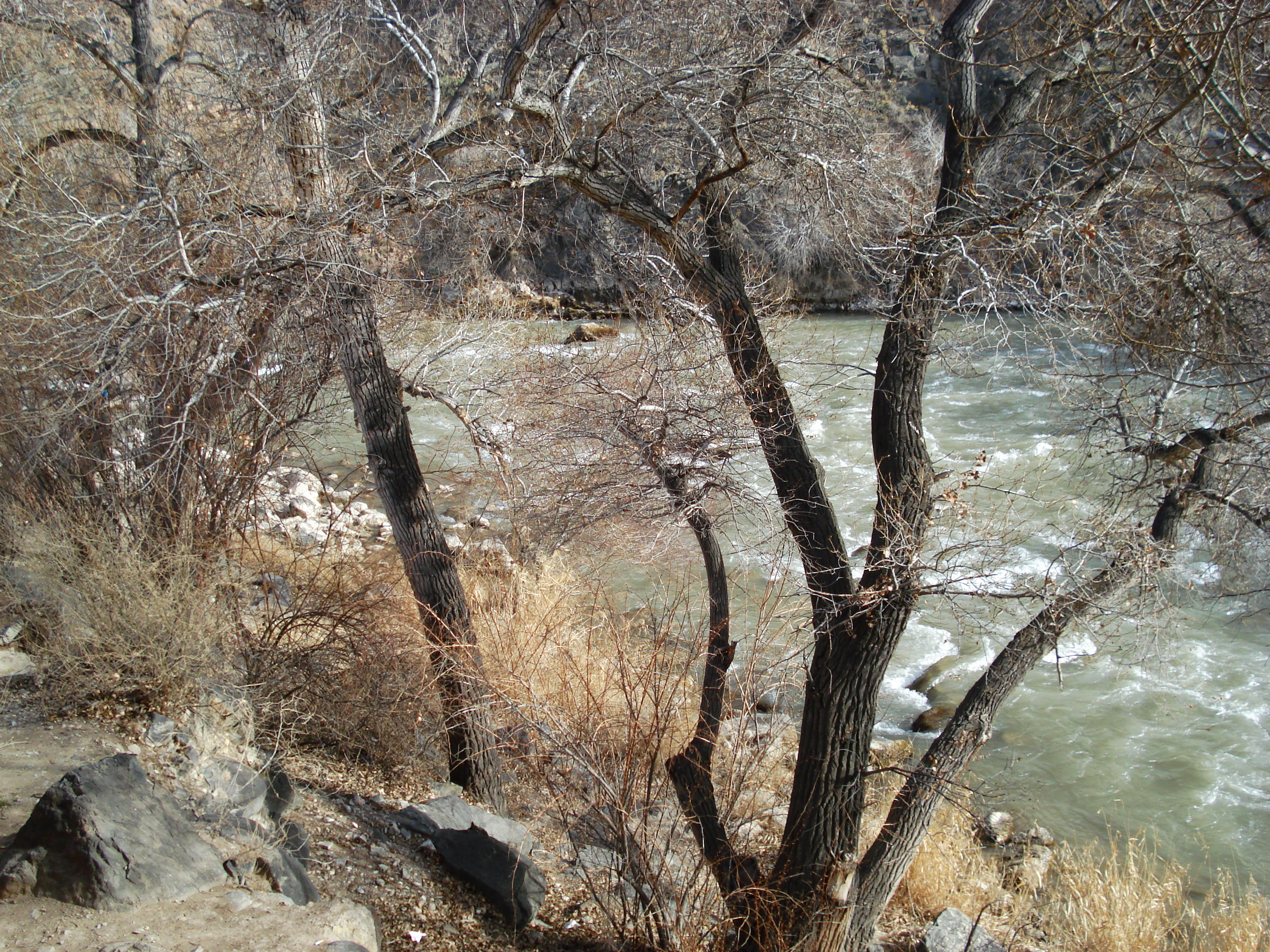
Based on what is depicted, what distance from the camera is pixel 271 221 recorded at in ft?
16.3

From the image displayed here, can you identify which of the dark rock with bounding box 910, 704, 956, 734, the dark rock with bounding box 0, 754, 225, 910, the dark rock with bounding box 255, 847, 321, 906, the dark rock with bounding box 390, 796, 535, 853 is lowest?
the dark rock with bounding box 910, 704, 956, 734

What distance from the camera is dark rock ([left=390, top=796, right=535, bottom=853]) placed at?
18.1ft

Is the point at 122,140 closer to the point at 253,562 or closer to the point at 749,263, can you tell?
the point at 253,562

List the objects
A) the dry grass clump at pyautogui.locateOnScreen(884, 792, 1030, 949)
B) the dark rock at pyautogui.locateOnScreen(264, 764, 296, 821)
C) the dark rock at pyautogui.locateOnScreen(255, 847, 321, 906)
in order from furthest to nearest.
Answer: the dry grass clump at pyautogui.locateOnScreen(884, 792, 1030, 949)
the dark rock at pyautogui.locateOnScreen(264, 764, 296, 821)
the dark rock at pyautogui.locateOnScreen(255, 847, 321, 906)

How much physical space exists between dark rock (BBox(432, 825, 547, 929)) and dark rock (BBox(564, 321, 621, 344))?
24.0 feet

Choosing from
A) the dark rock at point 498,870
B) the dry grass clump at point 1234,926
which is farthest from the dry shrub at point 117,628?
the dry grass clump at point 1234,926

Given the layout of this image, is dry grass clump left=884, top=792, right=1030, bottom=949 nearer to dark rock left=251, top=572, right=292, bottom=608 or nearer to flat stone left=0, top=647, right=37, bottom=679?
dark rock left=251, top=572, right=292, bottom=608

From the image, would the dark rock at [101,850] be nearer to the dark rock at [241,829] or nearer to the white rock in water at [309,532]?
the dark rock at [241,829]

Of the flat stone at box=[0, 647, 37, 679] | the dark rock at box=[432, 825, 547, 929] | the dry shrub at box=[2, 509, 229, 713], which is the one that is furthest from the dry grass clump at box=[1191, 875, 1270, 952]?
the flat stone at box=[0, 647, 37, 679]

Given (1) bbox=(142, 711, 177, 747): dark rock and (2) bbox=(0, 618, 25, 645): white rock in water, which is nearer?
(1) bbox=(142, 711, 177, 747): dark rock

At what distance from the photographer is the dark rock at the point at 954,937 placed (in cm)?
528

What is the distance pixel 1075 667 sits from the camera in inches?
368

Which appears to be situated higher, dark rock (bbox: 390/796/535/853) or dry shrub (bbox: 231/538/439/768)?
dry shrub (bbox: 231/538/439/768)

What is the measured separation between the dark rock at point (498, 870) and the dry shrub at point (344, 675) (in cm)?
121
